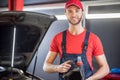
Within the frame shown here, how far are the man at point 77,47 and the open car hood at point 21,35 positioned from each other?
0.50 feet

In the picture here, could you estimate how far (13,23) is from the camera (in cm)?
196

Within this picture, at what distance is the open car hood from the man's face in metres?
0.13

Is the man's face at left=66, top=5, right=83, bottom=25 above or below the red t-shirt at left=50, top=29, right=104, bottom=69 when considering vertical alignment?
above

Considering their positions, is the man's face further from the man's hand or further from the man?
the man's hand

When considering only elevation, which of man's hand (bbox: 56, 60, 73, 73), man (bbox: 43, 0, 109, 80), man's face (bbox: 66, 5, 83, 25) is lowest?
man's hand (bbox: 56, 60, 73, 73)

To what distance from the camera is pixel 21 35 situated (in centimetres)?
Result: 208

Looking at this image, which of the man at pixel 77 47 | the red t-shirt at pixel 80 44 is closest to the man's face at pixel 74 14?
the man at pixel 77 47

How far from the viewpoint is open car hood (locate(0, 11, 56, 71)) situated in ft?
6.40

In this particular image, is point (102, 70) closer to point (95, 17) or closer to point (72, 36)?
point (72, 36)

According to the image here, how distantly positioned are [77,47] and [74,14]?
0.82 ft

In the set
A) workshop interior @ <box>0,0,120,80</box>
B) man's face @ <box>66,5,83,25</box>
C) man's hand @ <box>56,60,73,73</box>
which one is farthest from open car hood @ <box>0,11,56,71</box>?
man's hand @ <box>56,60,73,73</box>

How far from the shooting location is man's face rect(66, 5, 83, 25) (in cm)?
196

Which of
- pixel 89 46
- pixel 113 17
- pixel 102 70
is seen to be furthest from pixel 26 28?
pixel 113 17

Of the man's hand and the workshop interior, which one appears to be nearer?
the man's hand
